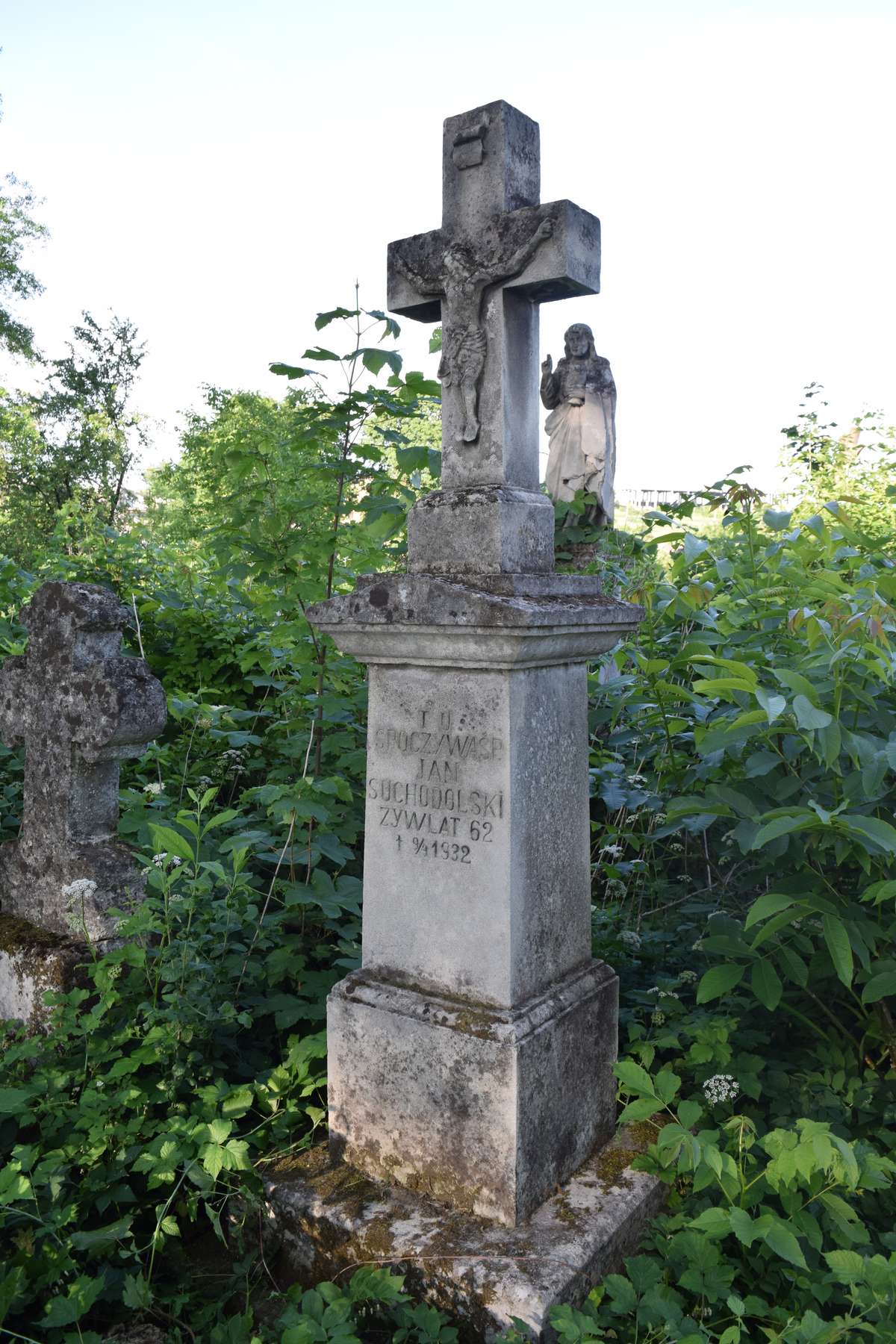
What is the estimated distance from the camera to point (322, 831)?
335 centimetres

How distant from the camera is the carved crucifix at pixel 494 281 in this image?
2.39 meters

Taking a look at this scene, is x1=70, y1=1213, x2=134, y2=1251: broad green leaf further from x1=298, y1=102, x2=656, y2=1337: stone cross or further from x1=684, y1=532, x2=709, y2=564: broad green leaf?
x1=684, y1=532, x2=709, y2=564: broad green leaf

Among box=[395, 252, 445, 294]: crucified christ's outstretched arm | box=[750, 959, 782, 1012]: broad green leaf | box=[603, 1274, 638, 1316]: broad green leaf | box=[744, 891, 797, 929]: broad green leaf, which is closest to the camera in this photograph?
box=[603, 1274, 638, 1316]: broad green leaf

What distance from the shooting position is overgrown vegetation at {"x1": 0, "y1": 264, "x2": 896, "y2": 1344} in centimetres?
200

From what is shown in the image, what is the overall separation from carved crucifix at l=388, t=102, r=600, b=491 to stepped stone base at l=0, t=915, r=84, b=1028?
6.26 ft

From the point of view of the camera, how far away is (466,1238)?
219cm

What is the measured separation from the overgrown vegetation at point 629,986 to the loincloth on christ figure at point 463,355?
1.33 feet

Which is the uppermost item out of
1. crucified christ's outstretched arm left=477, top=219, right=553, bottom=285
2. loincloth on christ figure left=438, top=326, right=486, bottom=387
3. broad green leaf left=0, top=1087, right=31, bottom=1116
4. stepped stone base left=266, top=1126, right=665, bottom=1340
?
crucified christ's outstretched arm left=477, top=219, right=553, bottom=285

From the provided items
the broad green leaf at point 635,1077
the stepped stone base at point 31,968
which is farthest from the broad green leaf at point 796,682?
the stepped stone base at point 31,968

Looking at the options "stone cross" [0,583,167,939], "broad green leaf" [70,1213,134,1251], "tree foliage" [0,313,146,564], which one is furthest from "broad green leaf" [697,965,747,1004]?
"tree foliage" [0,313,146,564]

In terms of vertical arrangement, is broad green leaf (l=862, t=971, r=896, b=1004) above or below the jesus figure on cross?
below

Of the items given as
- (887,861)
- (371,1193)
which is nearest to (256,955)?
(371,1193)

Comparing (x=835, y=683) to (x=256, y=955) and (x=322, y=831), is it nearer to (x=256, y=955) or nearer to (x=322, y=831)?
(x=322, y=831)

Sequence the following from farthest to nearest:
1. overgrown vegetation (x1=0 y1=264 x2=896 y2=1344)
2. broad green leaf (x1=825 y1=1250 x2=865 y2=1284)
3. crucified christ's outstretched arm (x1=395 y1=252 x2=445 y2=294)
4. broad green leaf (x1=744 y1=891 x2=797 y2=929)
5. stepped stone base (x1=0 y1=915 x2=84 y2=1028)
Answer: stepped stone base (x1=0 y1=915 x2=84 y2=1028), crucified christ's outstretched arm (x1=395 y1=252 x2=445 y2=294), broad green leaf (x1=744 y1=891 x2=797 y2=929), overgrown vegetation (x1=0 y1=264 x2=896 y2=1344), broad green leaf (x1=825 y1=1250 x2=865 y2=1284)
